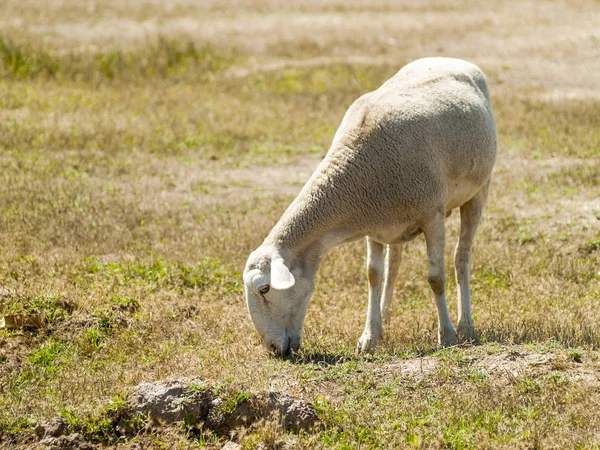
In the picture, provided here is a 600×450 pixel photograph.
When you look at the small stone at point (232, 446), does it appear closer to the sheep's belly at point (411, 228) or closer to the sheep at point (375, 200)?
the sheep at point (375, 200)

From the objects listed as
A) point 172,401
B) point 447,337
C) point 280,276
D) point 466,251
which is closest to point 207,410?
point 172,401

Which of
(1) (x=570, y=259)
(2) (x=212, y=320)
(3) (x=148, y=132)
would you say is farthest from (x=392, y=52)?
(2) (x=212, y=320)

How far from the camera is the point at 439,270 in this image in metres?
8.08

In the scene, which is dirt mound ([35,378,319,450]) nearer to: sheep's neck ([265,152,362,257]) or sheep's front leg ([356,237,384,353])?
sheep's neck ([265,152,362,257])

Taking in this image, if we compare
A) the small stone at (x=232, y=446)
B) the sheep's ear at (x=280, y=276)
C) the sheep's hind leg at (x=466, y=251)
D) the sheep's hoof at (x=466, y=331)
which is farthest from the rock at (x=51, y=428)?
the sheep's hind leg at (x=466, y=251)

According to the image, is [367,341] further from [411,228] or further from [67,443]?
[67,443]

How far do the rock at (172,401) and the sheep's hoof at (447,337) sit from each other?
2576mm

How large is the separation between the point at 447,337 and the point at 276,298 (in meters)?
1.75

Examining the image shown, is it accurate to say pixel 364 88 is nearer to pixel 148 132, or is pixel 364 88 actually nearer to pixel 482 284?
pixel 148 132

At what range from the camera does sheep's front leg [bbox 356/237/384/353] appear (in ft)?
27.0

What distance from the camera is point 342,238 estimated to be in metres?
7.69

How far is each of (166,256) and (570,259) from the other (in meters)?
4.62

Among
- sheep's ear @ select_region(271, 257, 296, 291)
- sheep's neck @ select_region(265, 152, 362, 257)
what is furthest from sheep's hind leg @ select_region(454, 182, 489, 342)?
sheep's ear @ select_region(271, 257, 296, 291)

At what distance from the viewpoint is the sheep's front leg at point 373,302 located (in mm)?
8227
